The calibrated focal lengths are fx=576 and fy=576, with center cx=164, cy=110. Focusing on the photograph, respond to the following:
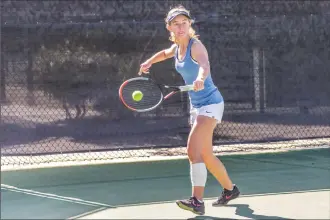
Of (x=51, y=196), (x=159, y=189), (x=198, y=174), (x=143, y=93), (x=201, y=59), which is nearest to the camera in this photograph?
(x=201, y=59)

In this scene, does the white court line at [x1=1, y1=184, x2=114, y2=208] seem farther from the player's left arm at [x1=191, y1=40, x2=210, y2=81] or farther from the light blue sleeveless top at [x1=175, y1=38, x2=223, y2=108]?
the player's left arm at [x1=191, y1=40, x2=210, y2=81]

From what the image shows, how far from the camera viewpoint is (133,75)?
21.5 ft

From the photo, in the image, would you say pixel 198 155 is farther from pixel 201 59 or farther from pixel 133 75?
pixel 133 75

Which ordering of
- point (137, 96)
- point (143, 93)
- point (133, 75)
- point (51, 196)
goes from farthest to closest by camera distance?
point (133, 75)
point (51, 196)
point (143, 93)
point (137, 96)

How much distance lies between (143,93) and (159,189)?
34.0 inches

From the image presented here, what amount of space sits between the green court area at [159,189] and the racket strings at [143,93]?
0.72m

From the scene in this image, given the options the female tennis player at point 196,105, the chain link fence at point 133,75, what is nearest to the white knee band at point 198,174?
the female tennis player at point 196,105

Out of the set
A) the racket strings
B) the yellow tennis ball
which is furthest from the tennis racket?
the yellow tennis ball

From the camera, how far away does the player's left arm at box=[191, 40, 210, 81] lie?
3694 mm

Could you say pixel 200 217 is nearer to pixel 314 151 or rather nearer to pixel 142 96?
pixel 142 96

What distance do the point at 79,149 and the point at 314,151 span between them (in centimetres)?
262

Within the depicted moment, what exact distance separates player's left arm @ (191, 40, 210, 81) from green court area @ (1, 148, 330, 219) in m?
0.97

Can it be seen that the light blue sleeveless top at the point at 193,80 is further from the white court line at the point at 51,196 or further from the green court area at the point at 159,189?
the white court line at the point at 51,196

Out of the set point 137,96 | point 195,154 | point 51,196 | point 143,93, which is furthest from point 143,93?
point 51,196
